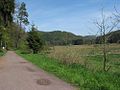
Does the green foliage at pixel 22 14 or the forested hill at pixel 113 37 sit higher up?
the green foliage at pixel 22 14

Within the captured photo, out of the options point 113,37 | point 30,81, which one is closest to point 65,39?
point 113,37

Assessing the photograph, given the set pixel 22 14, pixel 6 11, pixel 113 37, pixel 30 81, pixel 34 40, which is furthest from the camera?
pixel 22 14

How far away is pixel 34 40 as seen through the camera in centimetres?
6362

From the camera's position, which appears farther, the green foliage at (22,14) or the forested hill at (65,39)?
the green foliage at (22,14)

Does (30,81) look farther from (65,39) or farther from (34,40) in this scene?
(34,40)

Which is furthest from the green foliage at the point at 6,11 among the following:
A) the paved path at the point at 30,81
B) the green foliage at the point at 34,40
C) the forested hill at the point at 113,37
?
the forested hill at the point at 113,37

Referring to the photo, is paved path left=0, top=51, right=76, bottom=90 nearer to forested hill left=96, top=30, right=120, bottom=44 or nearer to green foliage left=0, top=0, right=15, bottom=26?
forested hill left=96, top=30, right=120, bottom=44

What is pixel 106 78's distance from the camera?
46.9 feet

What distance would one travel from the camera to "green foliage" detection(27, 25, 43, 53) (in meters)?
63.5

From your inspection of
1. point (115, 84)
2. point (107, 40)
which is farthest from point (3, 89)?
point (107, 40)

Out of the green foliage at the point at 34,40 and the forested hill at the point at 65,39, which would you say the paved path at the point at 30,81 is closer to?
the forested hill at the point at 65,39

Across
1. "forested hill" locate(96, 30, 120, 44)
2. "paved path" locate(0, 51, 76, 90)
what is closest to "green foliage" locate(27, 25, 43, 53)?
"paved path" locate(0, 51, 76, 90)

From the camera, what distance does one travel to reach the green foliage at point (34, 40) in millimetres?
63500

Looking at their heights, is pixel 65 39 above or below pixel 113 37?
above
